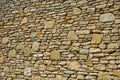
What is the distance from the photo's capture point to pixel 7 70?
636 cm

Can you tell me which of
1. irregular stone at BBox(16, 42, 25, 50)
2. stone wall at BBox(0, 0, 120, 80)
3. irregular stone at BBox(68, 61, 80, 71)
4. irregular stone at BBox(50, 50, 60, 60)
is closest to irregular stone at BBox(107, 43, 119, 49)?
stone wall at BBox(0, 0, 120, 80)

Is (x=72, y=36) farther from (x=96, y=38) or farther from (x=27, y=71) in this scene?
(x=27, y=71)

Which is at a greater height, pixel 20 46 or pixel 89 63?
pixel 20 46

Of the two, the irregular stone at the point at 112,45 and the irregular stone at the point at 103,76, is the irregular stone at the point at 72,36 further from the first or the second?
the irregular stone at the point at 103,76

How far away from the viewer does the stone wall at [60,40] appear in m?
4.90

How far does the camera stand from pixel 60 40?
553cm

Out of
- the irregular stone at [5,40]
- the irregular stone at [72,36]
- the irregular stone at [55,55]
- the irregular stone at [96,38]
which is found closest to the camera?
the irregular stone at [96,38]

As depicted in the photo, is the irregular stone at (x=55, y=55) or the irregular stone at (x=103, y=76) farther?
the irregular stone at (x=55, y=55)

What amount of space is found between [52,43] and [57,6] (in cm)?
78

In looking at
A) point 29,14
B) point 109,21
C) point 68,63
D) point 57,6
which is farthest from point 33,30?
point 109,21

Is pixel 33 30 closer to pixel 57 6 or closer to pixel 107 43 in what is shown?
pixel 57 6

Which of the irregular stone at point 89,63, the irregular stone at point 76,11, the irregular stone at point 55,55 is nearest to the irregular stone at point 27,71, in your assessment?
the irregular stone at point 55,55

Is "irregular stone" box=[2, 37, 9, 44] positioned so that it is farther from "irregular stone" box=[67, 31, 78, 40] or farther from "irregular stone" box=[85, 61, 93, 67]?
"irregular stone" box=[85, 61, 93, 67]

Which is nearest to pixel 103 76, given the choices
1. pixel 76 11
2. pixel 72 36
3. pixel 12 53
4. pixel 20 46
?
pixel 72 36
